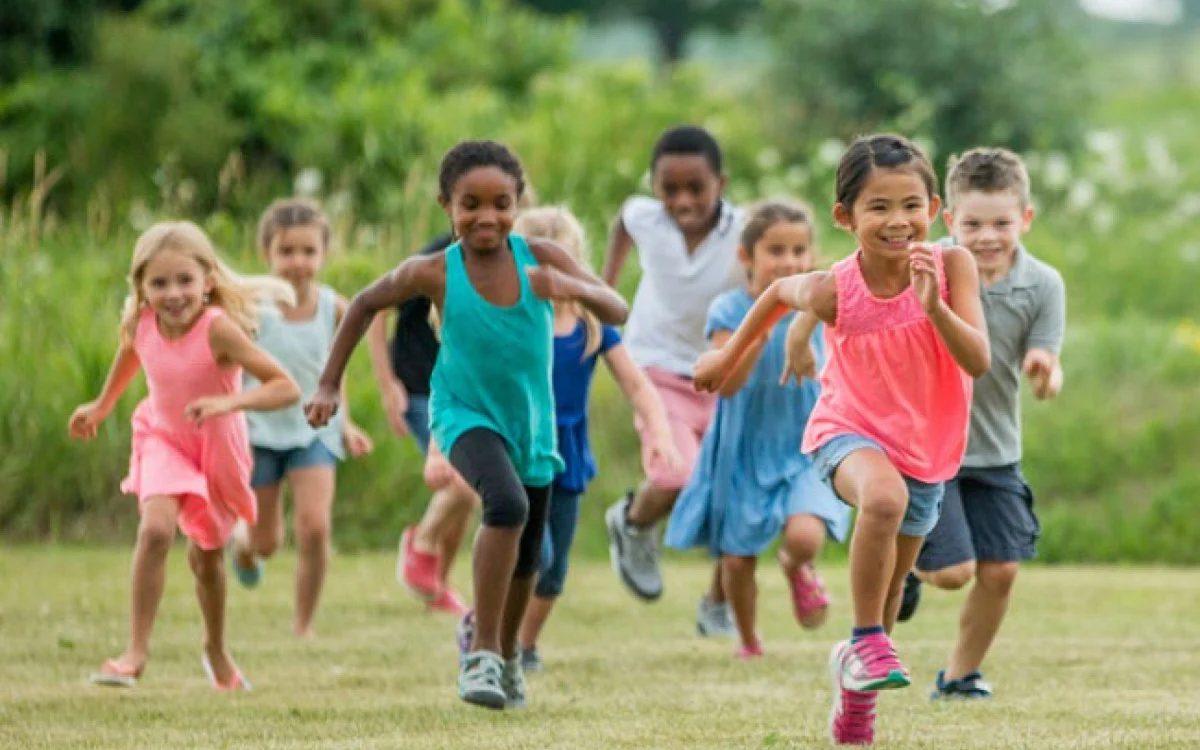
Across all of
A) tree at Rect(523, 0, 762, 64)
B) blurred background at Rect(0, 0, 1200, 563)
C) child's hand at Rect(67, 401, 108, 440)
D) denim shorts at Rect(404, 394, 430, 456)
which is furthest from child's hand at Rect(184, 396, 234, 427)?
tree at Rect(523, 0, 762, 64)

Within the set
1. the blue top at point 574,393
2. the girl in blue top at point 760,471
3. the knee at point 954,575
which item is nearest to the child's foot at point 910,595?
the knee at point 954,575

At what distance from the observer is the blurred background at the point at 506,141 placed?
12688 mm

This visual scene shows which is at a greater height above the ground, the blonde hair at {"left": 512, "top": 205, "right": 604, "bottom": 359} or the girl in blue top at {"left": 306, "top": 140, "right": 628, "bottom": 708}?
the blonde hair at {"left": 512, "top": 205, "right": 604, "bottom": 359}

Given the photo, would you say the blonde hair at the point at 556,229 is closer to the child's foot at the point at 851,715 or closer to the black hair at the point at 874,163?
the black hair at the point at 874,163

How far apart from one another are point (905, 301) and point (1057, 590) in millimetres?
5289

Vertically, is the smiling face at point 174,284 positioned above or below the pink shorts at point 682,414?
above

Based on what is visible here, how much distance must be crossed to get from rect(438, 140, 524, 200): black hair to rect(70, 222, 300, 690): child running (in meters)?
1.08

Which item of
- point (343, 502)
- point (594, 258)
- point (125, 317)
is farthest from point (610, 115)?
point (125, 317)

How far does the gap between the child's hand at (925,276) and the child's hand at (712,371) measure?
69 cm

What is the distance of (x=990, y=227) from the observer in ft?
22.8

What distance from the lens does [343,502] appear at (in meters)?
12.6

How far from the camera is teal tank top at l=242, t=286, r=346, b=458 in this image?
8.99 m

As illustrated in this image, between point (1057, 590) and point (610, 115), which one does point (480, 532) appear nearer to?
point (1057, 590)

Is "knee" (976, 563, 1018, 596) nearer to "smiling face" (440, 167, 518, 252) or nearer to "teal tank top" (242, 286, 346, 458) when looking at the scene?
"smiling face" (440, 167, 518, 252)
